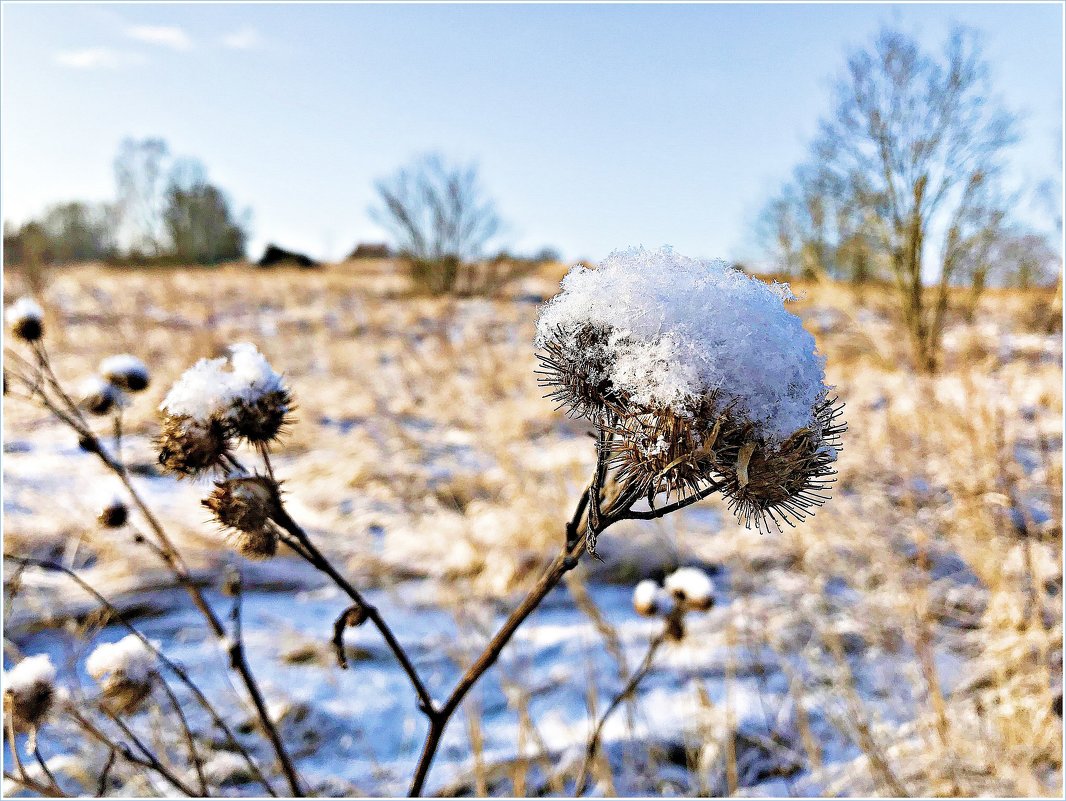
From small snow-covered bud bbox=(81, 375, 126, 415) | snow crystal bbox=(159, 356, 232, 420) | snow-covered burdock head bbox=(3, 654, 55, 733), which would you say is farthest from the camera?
small snow-covered bud bbox=(81, 375, 126, 415)

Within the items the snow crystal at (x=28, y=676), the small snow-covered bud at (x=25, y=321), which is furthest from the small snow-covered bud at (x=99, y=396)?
the snow crystal at (x=28, y=676)

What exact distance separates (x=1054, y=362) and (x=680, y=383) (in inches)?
252

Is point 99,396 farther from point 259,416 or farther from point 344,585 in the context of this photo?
point 344,585

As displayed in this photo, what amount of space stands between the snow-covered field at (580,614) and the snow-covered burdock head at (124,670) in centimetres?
27

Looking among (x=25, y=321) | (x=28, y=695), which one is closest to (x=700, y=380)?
(x=28, y=695)

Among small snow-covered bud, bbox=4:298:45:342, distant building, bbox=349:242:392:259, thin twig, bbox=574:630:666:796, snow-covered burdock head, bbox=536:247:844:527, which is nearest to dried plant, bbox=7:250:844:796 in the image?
snow-covered burdock head, bbox=536:247:844:527

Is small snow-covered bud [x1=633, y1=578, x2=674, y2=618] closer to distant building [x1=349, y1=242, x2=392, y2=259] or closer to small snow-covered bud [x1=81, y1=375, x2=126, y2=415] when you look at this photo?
small snow-covered bud [x1=81, y1=375, x2=126, y2=415]

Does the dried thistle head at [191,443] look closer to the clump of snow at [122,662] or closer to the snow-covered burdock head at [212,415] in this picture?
the snow-covered burdock head at [212,415]

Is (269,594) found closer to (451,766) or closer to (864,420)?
(451,766)

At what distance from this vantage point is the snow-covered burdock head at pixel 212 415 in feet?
2.74

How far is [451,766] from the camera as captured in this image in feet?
6.21

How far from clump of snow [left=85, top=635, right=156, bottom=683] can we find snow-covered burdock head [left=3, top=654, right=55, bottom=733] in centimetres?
6

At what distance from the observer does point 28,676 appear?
99 centimetres

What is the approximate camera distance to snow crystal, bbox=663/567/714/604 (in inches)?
49.9
